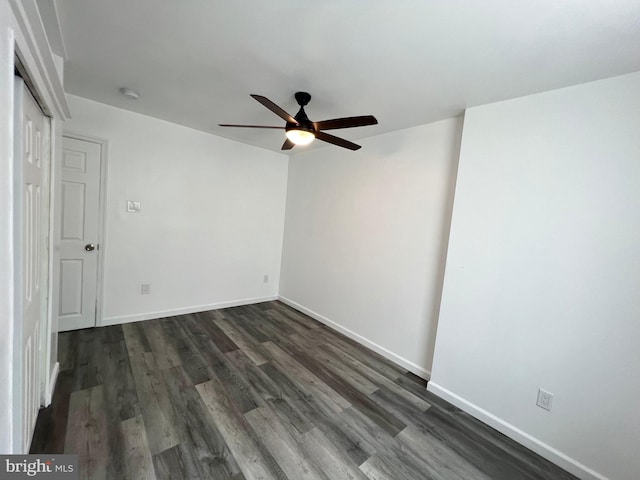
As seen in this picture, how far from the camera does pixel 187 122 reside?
3.10m

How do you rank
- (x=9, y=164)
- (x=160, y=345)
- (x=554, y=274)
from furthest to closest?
(x=160, y=345) < (x=554, y=274) < (x=9, y=164)

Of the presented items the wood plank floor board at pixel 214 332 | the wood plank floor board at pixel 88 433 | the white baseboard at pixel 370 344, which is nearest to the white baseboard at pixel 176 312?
the wood plank floor board at pixel 214 332

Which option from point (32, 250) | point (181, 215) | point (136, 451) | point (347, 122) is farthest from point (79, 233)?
point (347, 122)

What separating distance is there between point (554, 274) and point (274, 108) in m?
2.24

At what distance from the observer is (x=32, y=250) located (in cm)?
137

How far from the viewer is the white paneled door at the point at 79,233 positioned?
2.67m

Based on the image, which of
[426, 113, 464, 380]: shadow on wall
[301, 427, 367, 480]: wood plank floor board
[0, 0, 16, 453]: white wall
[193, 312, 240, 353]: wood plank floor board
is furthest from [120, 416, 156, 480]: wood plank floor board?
[426, 113, 464, 380]: shadow on wall

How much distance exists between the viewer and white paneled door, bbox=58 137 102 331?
2668mm

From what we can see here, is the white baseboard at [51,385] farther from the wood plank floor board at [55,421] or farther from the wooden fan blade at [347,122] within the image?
the wooden fan blade at [347,122]

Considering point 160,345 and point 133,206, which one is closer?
point 160,345

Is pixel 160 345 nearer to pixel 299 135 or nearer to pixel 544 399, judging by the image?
pixel 299 135

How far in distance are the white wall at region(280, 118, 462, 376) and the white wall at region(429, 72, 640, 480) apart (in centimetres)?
30

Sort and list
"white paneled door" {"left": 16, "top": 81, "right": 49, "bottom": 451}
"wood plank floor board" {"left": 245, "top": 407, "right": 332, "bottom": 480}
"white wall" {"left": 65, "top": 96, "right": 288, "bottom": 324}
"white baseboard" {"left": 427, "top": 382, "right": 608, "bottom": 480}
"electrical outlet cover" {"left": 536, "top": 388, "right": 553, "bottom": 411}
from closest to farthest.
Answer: "white paneled door" {"left": 16, "top": 81, "right": 49, "bottom": 451}
"wood plank floor board" {"left": 245, "top": 407, "right": 332, "bottom": 480}
"white baseboard" {"left": 427, "top": 382, "right": 608, "bottom": 480}
"electrical outlet cover" {"left": 536, "top": 388, "right": 553, "bottom": 411}
"white wall" {"left": 65, "top": 96, "right": 288, "bottom": 324}

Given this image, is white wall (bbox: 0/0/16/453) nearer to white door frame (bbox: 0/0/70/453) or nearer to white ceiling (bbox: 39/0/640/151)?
white door frame (bbox: 0/0/70/453)
